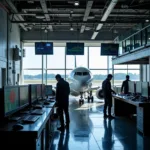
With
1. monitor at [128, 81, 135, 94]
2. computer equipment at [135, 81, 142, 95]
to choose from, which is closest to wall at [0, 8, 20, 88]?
monitor at [128, 81, 135, 94]

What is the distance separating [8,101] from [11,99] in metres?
0.24

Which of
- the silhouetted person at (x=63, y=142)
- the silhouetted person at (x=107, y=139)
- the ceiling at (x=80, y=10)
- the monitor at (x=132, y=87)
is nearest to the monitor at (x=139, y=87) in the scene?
the monitor at (x=132, y=87)

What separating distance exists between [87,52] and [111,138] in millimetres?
20072

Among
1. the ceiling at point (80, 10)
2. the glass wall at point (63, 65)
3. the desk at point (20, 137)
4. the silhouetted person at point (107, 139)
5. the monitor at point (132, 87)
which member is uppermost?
the ceiling at point (80, 10)

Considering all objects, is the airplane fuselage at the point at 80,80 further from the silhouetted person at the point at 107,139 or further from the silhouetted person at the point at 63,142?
the silhouetted person at the point at 63,142

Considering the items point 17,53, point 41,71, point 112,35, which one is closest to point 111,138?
point 17,53

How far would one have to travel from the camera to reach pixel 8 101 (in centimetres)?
466

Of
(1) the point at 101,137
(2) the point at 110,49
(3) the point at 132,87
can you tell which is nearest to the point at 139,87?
(3) the point at 132,87

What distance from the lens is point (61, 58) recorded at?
88.3 ft

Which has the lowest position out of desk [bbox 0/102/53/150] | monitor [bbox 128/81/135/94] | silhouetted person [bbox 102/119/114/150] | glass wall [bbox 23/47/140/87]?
silhouetted person [bbox 102/119/114/150]

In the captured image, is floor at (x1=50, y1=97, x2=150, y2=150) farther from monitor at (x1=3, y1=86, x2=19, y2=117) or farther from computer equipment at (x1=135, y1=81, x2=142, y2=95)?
monitor at (x1=3, y1=86, x2=19, y2=117)

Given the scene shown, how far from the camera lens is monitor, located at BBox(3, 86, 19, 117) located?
14.8 feet

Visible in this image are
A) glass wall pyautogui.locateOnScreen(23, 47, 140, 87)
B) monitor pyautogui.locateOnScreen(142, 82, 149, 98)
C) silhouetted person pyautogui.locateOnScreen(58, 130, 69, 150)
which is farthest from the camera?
glass wall pyautogui.locateOnScreen(23, 47, 140, 87)

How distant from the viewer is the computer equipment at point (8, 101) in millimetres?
4426
